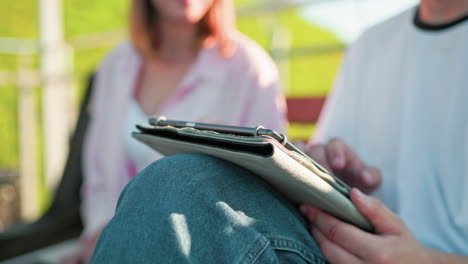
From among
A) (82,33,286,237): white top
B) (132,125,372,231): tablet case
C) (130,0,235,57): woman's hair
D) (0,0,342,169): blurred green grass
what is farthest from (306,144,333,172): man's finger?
(0,0,342,169): blurred green grass

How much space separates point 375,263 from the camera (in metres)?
0.72

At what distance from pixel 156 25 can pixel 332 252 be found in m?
1.29

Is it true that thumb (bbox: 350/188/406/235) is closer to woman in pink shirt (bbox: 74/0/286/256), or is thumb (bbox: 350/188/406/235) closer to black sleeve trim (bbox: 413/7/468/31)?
black sleeve trim (bbox: 413/7/468/31)

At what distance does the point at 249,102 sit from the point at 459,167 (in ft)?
2.55

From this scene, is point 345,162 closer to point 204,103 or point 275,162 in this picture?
Result: point 275,162

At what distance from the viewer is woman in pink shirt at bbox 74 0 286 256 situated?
1.55 metres

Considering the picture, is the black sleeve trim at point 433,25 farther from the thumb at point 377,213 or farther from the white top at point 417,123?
the thumb at point 377,213

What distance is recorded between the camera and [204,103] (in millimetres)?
1541

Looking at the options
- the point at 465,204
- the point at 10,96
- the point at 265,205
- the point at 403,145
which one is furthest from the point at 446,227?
the point at 10,96

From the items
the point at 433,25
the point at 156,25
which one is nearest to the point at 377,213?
the point at 433,25

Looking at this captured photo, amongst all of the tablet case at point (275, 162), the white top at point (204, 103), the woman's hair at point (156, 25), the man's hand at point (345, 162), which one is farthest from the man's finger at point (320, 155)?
the woman's hair at point (156, 25)

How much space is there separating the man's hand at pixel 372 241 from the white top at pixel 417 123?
23cm

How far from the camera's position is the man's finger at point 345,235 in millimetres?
728

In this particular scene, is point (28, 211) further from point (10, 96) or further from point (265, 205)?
point (10, 96)
